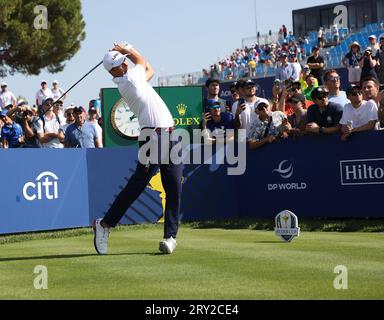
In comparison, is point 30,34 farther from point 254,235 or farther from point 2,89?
point 254,235

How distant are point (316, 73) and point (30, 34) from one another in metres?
28.4

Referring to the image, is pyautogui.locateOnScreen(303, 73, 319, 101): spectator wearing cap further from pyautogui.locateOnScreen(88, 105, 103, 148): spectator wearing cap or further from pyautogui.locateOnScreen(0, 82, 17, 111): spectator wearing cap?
pyautogui.locateOnScreen(0, 82, 17, 111): spectator wearing cap

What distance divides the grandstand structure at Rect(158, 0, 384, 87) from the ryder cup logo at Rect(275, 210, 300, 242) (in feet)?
103

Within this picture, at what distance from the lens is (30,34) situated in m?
45.2

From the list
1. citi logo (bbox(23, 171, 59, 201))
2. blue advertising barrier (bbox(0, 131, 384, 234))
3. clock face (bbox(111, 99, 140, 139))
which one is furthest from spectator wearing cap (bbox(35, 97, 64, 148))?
citi logo (bbox(23, 171, 59, 201))

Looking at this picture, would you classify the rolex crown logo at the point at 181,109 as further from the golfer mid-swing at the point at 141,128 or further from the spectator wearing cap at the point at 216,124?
the golfer mid-swing at the point at 141,128

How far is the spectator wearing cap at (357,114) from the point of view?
13.5 meters

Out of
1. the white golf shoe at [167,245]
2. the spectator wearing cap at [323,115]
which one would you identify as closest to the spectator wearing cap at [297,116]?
the spectator wearing cap at [323,115]

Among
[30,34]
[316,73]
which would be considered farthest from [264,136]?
[30,34]

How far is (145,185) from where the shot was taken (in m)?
9.34

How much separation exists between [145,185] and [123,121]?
27.9 ft

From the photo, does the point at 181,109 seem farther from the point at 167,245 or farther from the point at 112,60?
the point at 167,245

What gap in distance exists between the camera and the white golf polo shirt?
30.0ft

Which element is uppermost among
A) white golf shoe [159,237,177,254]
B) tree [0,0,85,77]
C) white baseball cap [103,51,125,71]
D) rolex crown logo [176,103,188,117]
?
tree [0,0,85,77]
